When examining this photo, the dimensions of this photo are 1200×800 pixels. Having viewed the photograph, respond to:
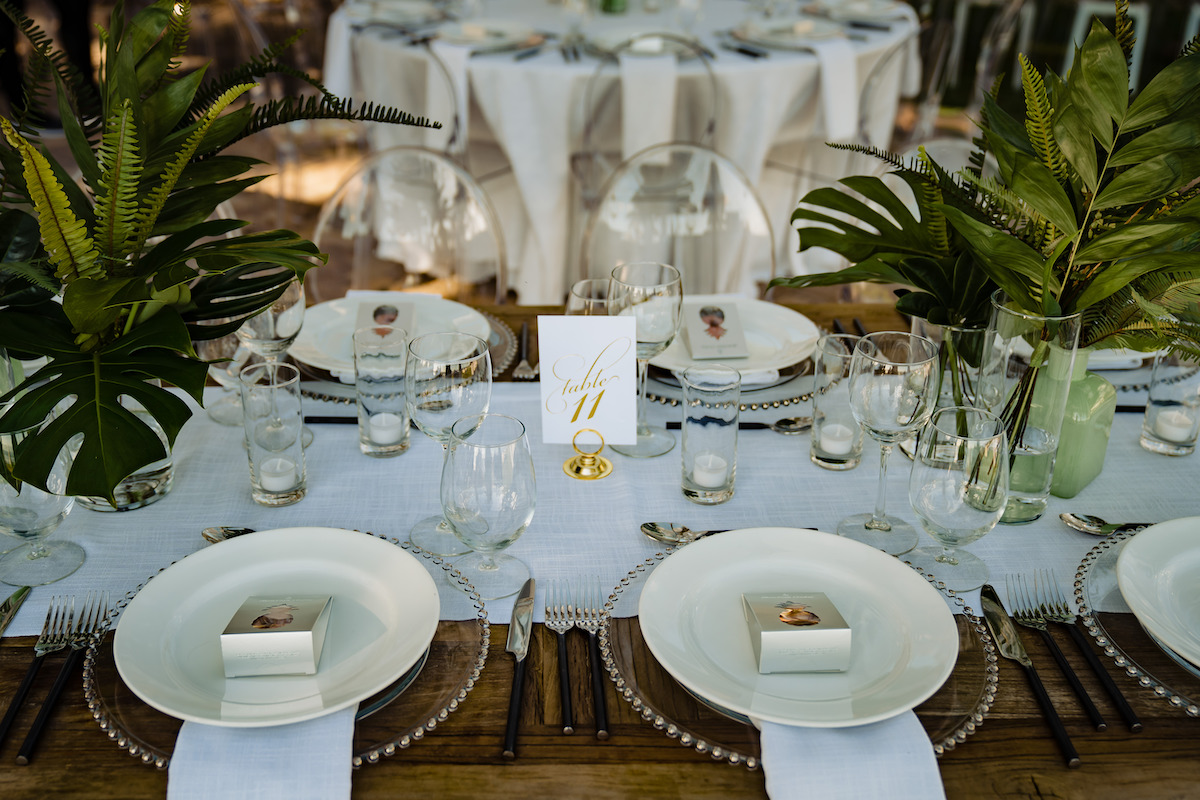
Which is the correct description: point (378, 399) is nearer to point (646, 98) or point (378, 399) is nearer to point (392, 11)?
point (646, 98)

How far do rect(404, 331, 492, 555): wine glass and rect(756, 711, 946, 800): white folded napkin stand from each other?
45 cm

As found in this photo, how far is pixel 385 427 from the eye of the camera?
1308mm

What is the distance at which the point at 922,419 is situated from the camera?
45.0 inches

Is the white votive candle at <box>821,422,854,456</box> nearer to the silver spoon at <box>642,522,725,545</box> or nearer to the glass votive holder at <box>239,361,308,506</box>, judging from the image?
the silver spoon at <box>642,522,725,545</box>

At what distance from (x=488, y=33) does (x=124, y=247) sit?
7.79ft

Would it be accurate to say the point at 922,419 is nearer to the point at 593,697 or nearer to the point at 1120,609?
the point at 1120,609

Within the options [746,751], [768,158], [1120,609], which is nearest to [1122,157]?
[1120,609]

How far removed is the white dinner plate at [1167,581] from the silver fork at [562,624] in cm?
54

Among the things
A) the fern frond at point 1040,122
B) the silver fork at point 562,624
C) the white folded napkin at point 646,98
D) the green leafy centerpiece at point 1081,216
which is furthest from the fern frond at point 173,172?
the white folded napkin at point 646,98

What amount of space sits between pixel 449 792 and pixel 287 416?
579 millimetres

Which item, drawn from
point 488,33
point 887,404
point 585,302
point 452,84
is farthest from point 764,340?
point 488,33

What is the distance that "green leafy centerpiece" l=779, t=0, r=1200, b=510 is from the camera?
983mm

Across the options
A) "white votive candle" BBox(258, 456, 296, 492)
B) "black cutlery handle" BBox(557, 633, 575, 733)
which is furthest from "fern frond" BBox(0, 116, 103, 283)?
"black cutlery handle" BBox(557, 633, 575, 733)

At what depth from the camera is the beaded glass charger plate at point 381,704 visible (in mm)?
833
